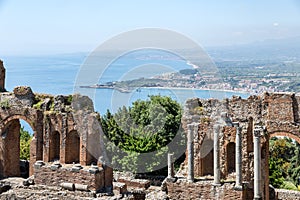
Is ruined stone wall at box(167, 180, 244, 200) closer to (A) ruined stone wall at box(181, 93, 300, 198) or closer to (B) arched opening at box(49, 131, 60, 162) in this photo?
(A) ruined stone wall at box(181, 93, 300, 198)

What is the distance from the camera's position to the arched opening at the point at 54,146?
874 inches

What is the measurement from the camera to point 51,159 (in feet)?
72.7

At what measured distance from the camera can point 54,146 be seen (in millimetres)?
22438

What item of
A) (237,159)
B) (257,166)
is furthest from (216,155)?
(257,166)

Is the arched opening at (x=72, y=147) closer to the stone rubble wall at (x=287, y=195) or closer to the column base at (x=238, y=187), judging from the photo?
the column base at (x=238, y=187)

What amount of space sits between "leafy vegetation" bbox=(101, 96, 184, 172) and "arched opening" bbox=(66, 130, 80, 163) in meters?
6.35

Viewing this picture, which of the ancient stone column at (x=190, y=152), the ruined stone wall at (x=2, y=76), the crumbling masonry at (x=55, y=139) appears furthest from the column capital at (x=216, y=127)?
the ruined stone wall at (x=2, y=76)

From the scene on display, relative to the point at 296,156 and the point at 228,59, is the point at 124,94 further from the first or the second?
the point at 228,59

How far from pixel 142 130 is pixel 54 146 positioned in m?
8.32

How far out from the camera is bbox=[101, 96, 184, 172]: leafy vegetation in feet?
92.4

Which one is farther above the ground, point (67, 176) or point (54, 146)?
point (54, 146)

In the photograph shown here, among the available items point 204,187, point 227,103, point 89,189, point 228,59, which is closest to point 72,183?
point 89,189

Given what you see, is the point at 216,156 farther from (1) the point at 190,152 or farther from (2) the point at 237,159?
(1) the point at 190,152

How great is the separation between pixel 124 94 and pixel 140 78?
2568 mm
